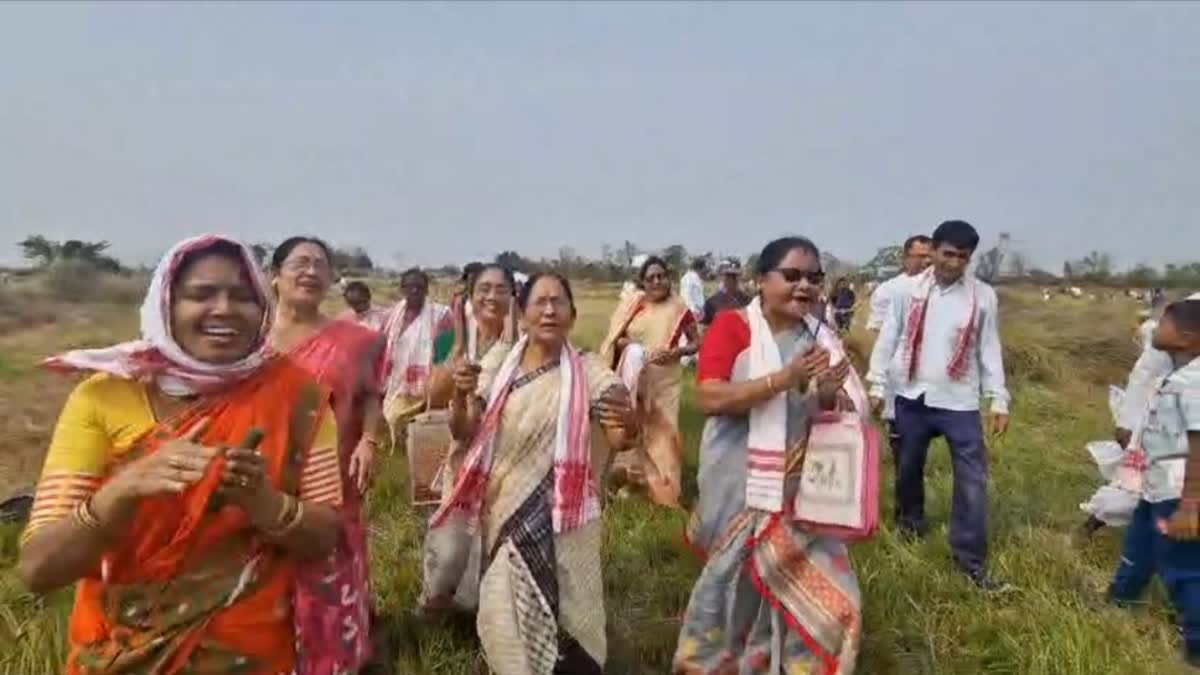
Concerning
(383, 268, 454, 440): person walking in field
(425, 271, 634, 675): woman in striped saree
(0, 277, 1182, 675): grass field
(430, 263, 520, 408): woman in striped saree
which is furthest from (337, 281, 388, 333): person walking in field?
(425, 271, 634, 675): woman in striped saree

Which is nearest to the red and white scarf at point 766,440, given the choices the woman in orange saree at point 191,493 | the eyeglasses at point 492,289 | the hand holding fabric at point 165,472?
the eyeglasses at point 492,289

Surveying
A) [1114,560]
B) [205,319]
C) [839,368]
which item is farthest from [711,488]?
[1114,560]

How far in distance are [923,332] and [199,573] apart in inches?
168

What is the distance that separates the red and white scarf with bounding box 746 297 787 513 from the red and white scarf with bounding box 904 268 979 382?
2.03m

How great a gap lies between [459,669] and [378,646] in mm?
365

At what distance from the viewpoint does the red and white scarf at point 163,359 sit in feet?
6.95

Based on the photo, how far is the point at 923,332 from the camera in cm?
557

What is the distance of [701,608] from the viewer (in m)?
3.87

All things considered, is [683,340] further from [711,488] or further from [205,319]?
[205,319]

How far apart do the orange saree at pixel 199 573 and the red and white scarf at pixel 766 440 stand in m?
1.88

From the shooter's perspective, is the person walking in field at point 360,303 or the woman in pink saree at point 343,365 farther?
the person walking in field at point 360,303

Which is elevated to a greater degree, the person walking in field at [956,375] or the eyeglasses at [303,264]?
the eyeglasses at [303,264]

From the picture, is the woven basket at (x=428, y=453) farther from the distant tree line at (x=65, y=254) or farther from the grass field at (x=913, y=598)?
the distant tree line at (x=65, y=254)

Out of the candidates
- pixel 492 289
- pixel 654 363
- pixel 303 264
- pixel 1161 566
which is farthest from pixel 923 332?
pixel 303 264
